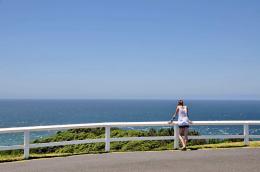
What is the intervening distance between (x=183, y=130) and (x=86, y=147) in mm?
10697

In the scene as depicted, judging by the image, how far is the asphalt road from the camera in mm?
10111

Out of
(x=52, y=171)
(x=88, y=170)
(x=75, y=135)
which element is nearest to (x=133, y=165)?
(x=88, y=170)

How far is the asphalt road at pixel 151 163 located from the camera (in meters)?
10.1

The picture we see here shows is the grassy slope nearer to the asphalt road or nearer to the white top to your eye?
the white top

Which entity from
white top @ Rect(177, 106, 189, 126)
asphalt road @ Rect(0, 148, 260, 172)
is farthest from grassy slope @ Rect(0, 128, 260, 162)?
asphalt road @ Rect(0, 148, 260, 172)

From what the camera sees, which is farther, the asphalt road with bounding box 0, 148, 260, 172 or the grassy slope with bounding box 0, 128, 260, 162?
the grassy slope with bounding box 0, 128, 260, 162

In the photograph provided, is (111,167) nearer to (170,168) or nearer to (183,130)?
(170,168)

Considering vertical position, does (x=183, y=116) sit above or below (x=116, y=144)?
above

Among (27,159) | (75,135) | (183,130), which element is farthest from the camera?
(75,135)

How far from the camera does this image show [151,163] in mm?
10945

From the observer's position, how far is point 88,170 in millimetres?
9922

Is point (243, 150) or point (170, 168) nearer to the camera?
point (170, 168)

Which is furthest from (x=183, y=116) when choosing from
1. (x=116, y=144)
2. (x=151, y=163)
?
(x=116, y=144)

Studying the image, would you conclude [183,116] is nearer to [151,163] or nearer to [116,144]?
[151,163]
